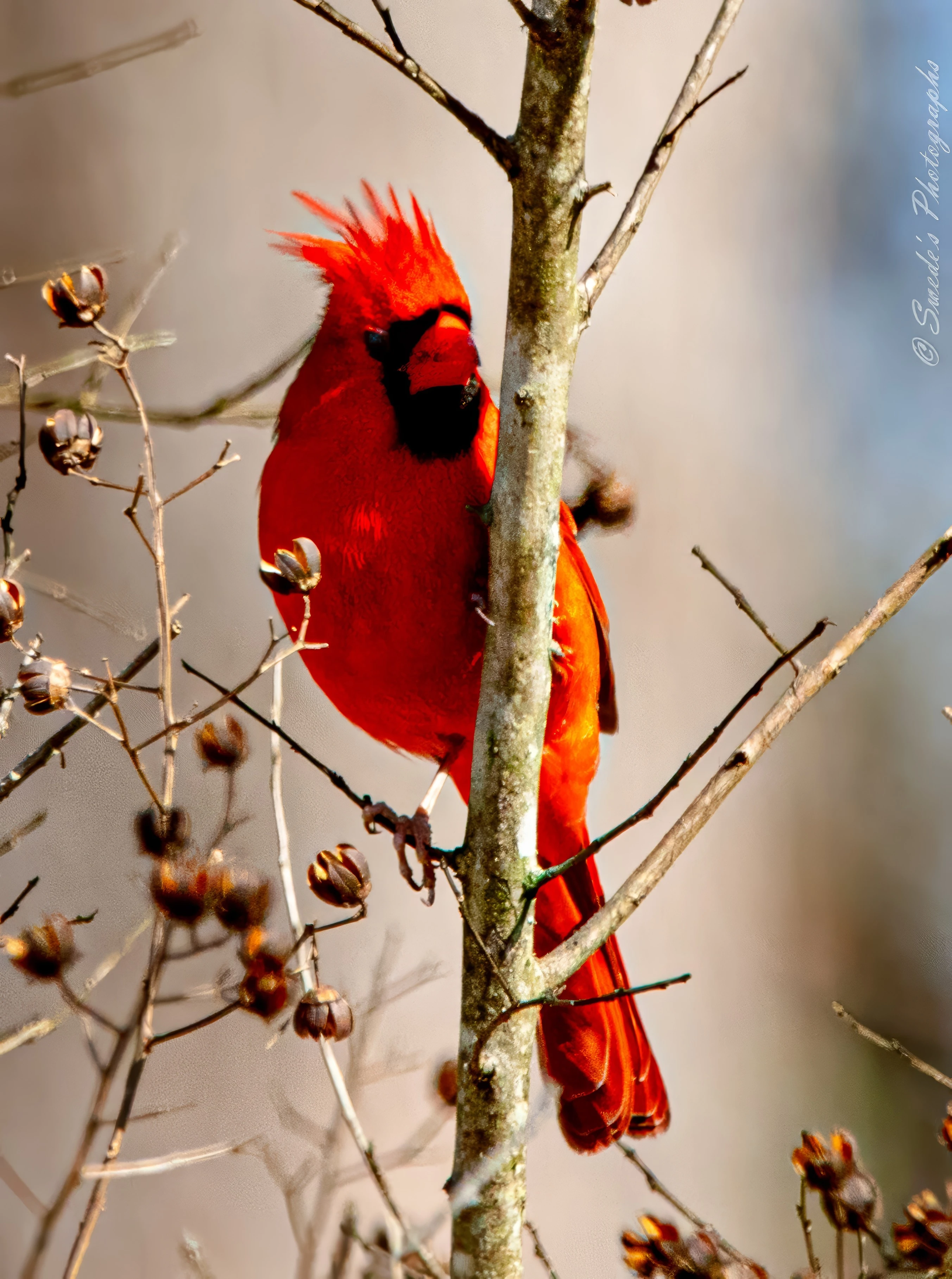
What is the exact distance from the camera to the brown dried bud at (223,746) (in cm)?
112

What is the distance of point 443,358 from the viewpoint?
1179 millimetres

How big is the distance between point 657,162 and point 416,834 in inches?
27.3

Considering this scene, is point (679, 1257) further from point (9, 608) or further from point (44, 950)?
point (9, 608)

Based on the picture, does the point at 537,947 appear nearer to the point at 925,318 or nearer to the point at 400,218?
the point at 400,218

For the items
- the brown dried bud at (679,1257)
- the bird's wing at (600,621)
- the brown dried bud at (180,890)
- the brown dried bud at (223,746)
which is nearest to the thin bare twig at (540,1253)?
the brown dried bud at (679,1257)

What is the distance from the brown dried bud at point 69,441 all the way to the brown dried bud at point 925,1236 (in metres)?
0.98

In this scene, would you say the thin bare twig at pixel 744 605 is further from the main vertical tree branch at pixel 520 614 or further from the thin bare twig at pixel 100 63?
the thin bare twig at pixel 100 63

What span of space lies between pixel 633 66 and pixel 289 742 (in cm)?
183

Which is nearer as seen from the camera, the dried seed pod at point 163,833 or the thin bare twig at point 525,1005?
the thin bare twig at point 525,1005

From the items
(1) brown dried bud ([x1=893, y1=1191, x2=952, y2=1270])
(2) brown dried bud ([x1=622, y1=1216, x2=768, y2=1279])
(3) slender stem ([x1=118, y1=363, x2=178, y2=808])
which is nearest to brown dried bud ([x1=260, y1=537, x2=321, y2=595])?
(3) slender stem ([x1=118, y1=363, x2=178, y2=808])

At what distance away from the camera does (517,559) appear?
93 centimetres

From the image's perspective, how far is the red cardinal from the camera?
117cm

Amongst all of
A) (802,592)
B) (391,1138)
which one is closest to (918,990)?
(802,592)

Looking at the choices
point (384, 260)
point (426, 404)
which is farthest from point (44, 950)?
point (384, 260)
